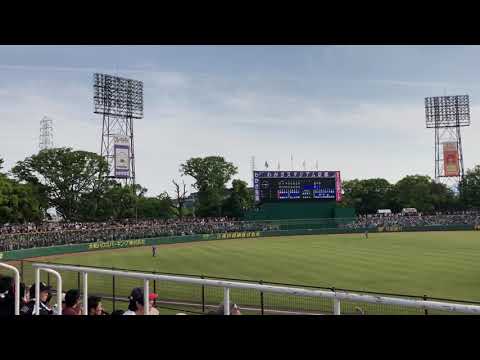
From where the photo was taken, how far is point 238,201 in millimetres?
75688

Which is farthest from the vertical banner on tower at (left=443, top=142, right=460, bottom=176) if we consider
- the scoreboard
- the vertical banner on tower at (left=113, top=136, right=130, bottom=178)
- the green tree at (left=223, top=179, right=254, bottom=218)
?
the vertical banner on tower at (left=113, top=136, right=130, bottom=178)

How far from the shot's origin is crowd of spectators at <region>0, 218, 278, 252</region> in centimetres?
3388

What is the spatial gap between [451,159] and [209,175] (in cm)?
4182

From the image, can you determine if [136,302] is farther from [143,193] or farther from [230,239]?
[143,193]

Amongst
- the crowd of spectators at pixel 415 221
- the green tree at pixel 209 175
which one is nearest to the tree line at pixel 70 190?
the green tree at pixel 209 175

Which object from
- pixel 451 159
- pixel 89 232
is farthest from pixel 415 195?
pixel 89 232

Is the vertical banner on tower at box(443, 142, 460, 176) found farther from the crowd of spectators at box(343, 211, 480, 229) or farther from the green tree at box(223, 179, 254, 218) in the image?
the green tree at box(223, 179, 254, 218)

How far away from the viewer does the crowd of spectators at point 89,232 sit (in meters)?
33.9
